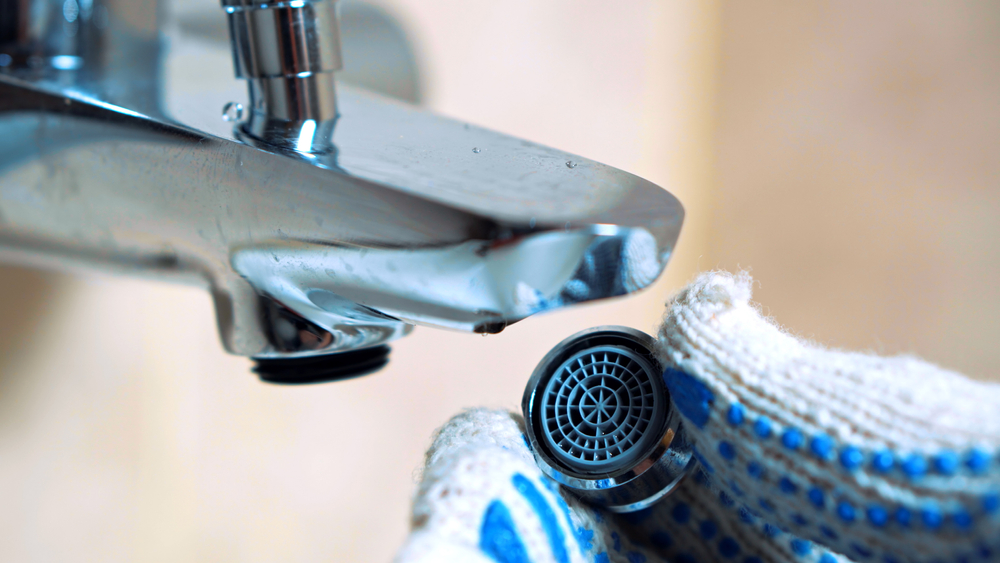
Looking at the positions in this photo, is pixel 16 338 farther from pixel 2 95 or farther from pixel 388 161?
pixel 388 161

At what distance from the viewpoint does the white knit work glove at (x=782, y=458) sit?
0.15m

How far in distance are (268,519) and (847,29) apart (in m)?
0.71

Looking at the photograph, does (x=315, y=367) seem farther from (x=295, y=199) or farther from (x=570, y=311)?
(x=570, y=311)

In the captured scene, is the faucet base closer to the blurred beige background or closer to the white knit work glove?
the white knit work glove

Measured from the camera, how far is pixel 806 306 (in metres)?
0.74

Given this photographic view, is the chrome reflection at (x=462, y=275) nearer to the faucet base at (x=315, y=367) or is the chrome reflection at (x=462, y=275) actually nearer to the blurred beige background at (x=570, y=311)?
the faucet base at (x=315, y=367)

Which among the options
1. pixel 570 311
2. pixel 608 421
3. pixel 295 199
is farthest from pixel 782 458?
pixel 570 311

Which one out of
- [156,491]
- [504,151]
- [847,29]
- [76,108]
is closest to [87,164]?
[76,108]

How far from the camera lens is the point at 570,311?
2.16 feet

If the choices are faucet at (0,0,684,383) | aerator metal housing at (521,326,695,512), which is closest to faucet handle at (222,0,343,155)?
faucet at (0,0,684,383)

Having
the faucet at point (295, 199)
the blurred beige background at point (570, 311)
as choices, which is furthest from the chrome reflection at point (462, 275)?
the blurred beige background at point (570, 311)

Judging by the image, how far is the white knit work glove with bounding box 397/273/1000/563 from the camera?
154mm

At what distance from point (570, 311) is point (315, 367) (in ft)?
1.42

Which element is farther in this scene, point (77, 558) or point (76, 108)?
point (77, 558)
